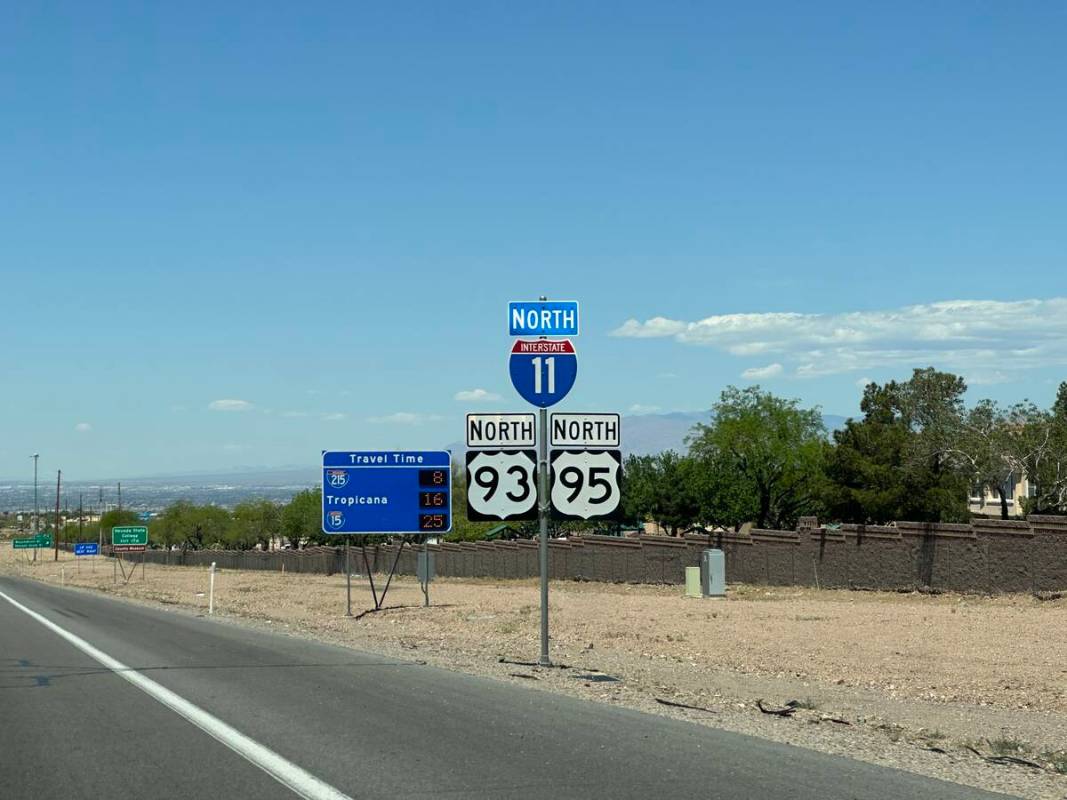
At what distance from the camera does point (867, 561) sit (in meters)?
39.0

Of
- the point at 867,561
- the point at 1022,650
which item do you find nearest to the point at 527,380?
the point at 1022,650

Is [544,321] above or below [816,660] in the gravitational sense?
above

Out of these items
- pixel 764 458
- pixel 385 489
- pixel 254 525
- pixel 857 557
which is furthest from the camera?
pixel 254 525

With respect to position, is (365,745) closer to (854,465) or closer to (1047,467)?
(1047,467)

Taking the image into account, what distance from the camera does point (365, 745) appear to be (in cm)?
1081

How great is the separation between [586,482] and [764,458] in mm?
73408

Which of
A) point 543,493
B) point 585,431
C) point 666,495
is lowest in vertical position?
point 543,493

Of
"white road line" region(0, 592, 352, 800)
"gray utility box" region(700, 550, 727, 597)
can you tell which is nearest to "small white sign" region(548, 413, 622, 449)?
"white road line" region(0, 592, 352, 800)

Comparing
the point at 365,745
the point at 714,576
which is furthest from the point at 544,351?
the point at 714,576

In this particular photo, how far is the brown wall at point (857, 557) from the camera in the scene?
32750 mm

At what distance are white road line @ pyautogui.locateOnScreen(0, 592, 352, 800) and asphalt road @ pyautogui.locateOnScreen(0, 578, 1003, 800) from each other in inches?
0.9

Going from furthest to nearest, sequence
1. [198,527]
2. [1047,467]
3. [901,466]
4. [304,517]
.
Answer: [198,527]
[304,517]
[901,466]
[1047,467]

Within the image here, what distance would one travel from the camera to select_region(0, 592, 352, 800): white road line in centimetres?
899

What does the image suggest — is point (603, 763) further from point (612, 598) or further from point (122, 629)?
point (612, 598)
